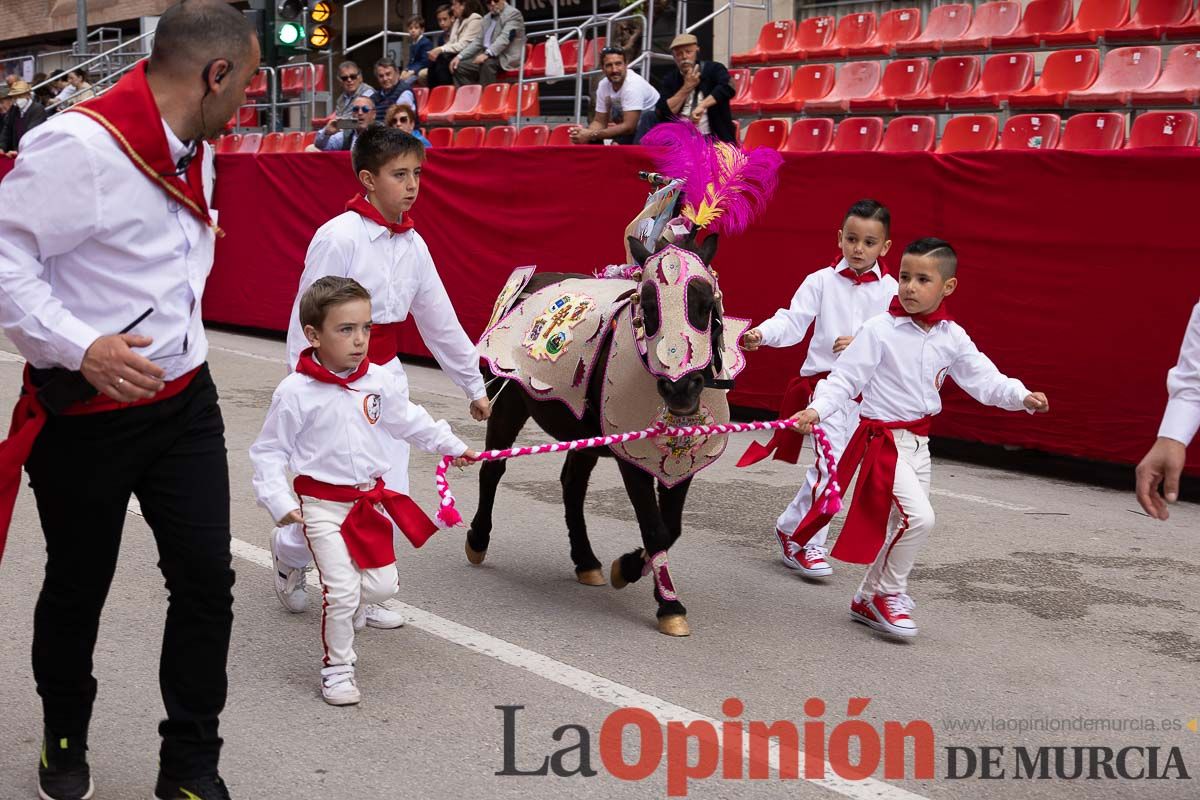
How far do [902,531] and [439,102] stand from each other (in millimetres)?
14440

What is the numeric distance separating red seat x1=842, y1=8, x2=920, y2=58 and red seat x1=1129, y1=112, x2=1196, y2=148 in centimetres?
451

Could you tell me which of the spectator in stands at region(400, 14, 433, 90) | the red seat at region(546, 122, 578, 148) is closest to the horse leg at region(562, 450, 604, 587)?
the red seat at region(546, 122, 578, 148)

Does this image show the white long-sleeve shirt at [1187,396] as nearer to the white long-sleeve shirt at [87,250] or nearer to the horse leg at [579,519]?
the white long-sleeve shirt at [87,250]

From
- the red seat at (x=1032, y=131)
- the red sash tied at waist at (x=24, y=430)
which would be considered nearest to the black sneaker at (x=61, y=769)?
the red sash tied at waist at (x=24, y=430)

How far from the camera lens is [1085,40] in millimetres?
13500

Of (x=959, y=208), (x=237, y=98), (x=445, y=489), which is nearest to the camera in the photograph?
(x=237, y=98)

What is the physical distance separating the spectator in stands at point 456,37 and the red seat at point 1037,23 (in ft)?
24.1

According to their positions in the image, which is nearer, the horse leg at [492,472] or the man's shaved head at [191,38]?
the man's shaved head at [191,38]

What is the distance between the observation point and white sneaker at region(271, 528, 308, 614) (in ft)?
17.6

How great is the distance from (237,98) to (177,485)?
101cm

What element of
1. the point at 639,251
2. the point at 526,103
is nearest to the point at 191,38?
the point at 639,251

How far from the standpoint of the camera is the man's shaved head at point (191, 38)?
333 centimetres

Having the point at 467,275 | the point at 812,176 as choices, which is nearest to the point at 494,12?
the point at 467,275

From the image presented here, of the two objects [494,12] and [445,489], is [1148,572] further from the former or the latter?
[494,12]
